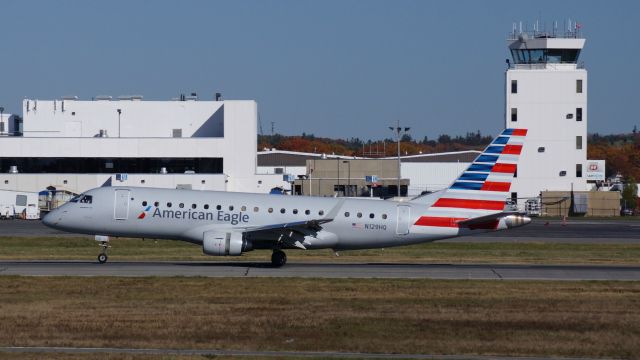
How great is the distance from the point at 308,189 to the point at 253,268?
6459 cm

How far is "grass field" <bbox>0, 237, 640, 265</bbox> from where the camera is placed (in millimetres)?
46156

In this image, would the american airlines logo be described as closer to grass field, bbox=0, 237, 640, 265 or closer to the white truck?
grass field, bbox=0, 237, 640, 265

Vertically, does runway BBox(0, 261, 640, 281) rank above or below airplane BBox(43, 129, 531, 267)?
below

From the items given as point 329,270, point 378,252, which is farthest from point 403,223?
point 378,252

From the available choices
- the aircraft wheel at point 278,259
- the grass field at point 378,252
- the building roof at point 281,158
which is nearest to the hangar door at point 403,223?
the grass field at point 378,252

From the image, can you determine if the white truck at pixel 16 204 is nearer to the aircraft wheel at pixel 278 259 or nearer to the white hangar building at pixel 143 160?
the white hangar building at pixel 143 160

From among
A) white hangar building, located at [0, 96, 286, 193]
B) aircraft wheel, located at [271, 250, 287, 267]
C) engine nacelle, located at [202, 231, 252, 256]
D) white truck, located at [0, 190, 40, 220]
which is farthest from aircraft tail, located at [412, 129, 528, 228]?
white truck, located at [0, 190, 40, 220]

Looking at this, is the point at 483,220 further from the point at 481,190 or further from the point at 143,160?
the point at 143,160

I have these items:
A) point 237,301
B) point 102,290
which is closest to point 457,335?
point 237,301

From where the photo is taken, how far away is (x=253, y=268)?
40031mm

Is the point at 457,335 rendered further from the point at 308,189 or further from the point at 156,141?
the point at 308,189

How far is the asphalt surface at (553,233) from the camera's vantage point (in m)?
63.0

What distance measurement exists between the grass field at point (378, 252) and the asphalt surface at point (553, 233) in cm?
323

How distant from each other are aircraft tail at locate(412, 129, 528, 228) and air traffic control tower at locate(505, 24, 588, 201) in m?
64.0
